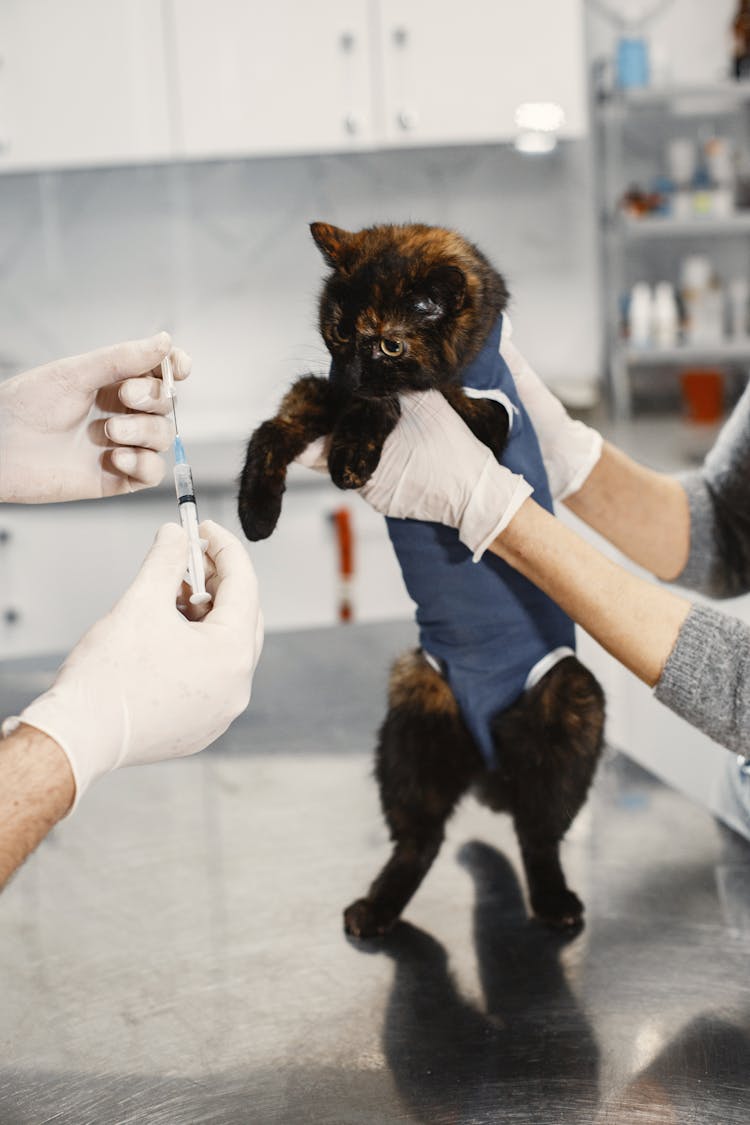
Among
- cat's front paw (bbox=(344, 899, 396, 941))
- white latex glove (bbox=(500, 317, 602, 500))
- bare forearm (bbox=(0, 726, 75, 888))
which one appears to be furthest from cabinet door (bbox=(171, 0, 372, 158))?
bare forearm (bbox=(0, 726, 75, 888))

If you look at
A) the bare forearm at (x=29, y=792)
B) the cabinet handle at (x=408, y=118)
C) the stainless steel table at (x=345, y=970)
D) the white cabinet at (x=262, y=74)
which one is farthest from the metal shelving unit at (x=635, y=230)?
the bare forearm at (x=29, y=792)

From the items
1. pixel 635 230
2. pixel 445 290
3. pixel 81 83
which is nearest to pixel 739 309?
pixel 635 230

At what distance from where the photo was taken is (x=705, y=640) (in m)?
0.97

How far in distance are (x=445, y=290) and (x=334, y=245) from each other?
13 cm

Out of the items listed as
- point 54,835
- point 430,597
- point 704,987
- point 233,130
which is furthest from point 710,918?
point 233,130

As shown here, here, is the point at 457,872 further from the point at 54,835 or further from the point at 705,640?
the point at 54,835

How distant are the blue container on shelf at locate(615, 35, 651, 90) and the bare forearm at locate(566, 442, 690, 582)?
6.56 feet

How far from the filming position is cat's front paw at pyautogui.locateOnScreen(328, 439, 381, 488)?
100cm

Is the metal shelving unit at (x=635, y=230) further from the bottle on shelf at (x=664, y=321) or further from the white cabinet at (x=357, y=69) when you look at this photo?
the white cabinet at (x=357, y=69)

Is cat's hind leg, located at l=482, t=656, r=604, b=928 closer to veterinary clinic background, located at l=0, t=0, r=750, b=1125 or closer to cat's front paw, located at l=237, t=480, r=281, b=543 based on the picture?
veterinary clinic background, located at l=0, t=0, r=750, b=1125

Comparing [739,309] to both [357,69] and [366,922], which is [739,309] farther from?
[366,922]

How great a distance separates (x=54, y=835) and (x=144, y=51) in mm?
2240

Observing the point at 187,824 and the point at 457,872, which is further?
the point at 187,824

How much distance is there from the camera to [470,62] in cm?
279
